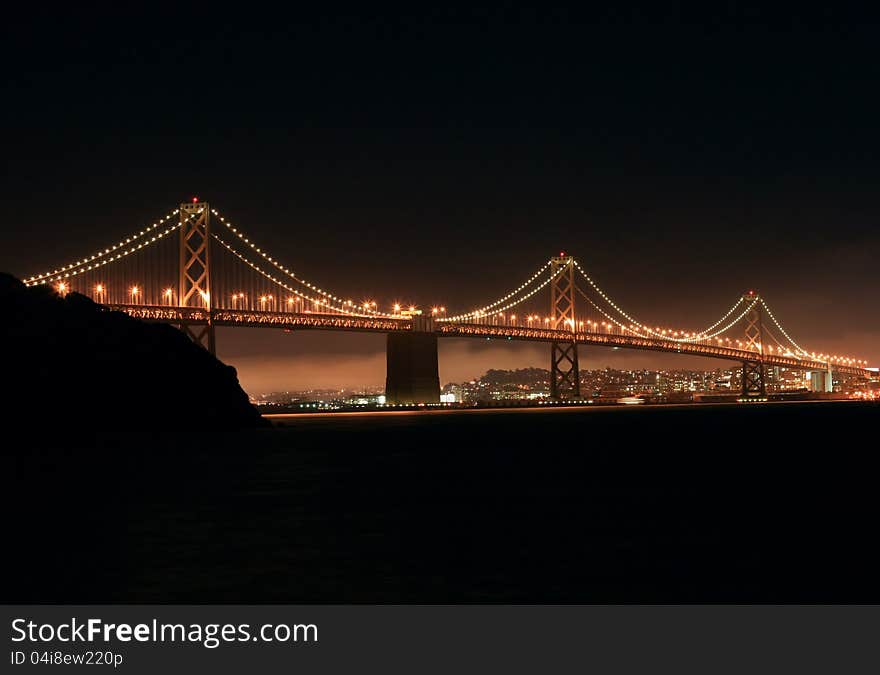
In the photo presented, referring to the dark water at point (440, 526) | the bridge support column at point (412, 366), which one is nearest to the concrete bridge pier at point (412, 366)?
the bridge support column at point (412, 366)

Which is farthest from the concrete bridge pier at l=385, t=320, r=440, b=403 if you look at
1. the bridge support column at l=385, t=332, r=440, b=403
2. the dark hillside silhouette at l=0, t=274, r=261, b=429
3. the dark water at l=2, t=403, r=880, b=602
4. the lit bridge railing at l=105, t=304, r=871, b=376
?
the dark water at l=2, t=403, r=880, b=602

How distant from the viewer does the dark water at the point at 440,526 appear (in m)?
11.6

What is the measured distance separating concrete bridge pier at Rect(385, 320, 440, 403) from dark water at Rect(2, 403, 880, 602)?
4704 centimetres

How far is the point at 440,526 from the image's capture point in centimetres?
1664

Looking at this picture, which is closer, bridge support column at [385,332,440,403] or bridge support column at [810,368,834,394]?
bridge support column at [385,332,440,403]

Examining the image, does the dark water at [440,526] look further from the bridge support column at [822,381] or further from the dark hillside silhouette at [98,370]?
the bridge support column at [822,381]

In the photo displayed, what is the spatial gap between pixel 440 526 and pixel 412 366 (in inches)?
2552

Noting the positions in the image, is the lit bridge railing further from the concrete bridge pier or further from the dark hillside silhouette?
the dark hillside silhouette

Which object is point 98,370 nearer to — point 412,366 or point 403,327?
point 403,327

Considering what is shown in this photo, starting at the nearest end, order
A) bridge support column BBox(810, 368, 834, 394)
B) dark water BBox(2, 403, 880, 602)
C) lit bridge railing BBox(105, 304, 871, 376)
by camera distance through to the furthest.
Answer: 1. dark water BBox(2, 403, 880, 602)
2. lit bridge railing BBox(105, 304, 871, 376)
3. bridge support column BBox(810, 368, 834, 394)

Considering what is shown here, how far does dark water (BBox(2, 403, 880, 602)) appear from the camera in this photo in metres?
11.6

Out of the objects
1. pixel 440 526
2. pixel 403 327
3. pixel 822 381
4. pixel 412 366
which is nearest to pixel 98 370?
pixel 440 526

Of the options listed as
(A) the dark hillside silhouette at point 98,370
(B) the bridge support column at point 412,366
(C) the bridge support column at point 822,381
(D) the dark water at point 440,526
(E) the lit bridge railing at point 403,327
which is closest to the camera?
(D) the dark water at point 440,526
